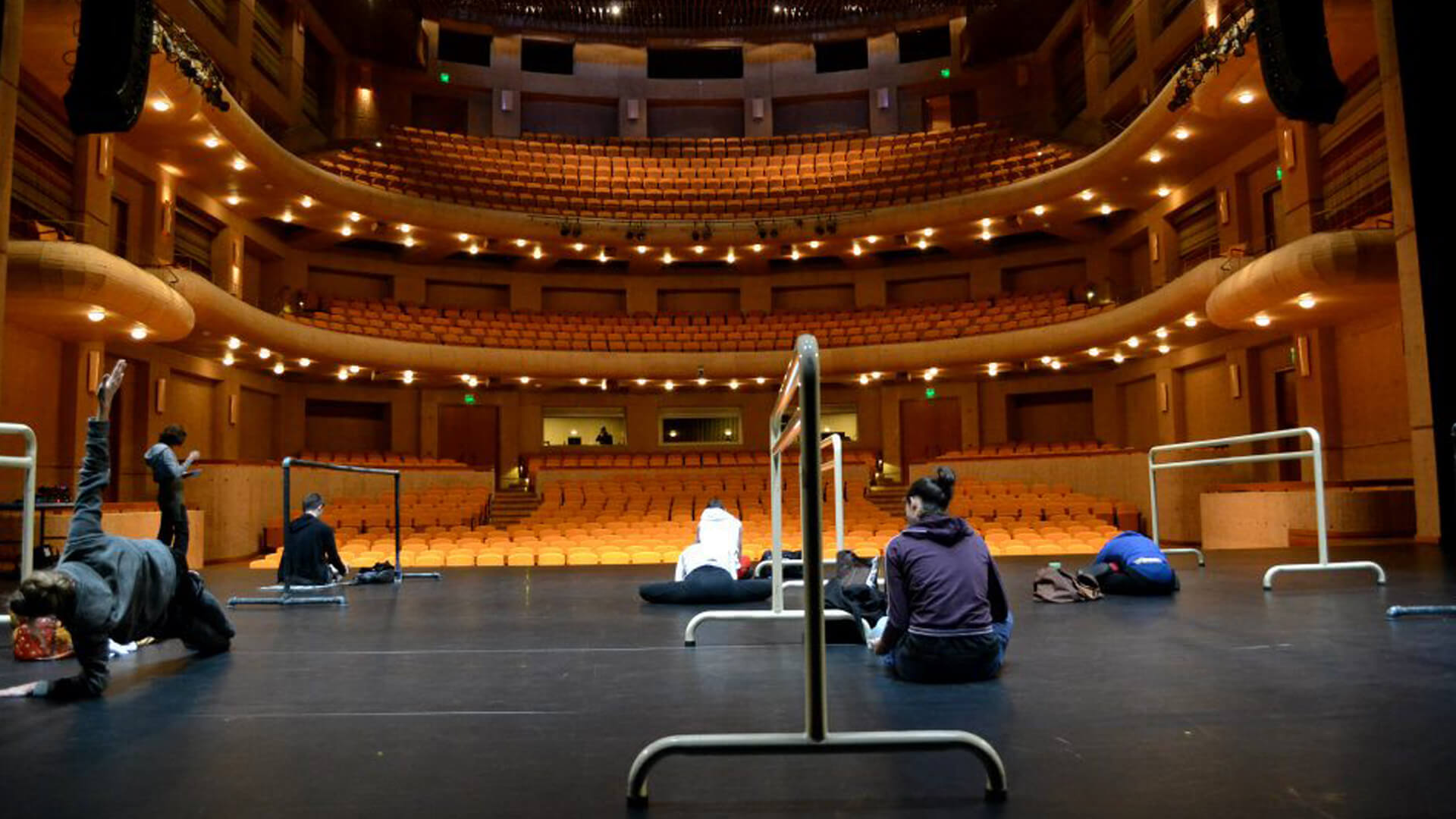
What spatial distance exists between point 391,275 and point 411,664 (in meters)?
21.6

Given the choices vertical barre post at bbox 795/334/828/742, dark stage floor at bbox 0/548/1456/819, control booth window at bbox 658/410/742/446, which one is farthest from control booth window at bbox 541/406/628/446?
vertical barre post at bbox 795/334/828/742

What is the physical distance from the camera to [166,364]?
A: 17125 millimetres

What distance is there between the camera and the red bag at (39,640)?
4688mm

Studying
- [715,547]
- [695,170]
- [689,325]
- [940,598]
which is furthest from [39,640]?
[695,170]

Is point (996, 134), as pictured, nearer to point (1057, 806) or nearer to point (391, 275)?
point (391, 275)

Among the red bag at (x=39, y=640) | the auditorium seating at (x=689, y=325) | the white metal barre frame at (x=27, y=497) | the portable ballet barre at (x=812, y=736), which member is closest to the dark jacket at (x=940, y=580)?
the portable ballet barre at (x=812, y=736)

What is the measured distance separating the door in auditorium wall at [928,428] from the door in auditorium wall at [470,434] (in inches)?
449

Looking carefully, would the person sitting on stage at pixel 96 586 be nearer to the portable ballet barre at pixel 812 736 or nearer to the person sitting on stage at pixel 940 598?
the portable ballet barre at pixel 812 736

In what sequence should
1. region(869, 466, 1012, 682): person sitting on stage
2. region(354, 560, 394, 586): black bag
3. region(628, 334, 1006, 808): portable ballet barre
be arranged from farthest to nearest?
region(354, 560, 394, 586): black bag < region(869, 466, 1012, 682): person sitting on stage < region(628, 334, 1006, 808): portable ballet barre

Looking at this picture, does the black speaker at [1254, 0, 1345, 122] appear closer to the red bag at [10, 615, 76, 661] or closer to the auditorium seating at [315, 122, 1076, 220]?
the red bag at [10, 615, 76, 661]

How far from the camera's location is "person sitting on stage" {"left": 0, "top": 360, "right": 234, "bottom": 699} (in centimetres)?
342

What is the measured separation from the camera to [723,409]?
26.3 meters

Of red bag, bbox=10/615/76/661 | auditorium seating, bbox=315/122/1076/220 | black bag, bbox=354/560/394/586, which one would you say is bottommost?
black bag, bbox=354/560/394/586

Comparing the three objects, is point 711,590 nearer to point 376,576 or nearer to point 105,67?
point 376,576
